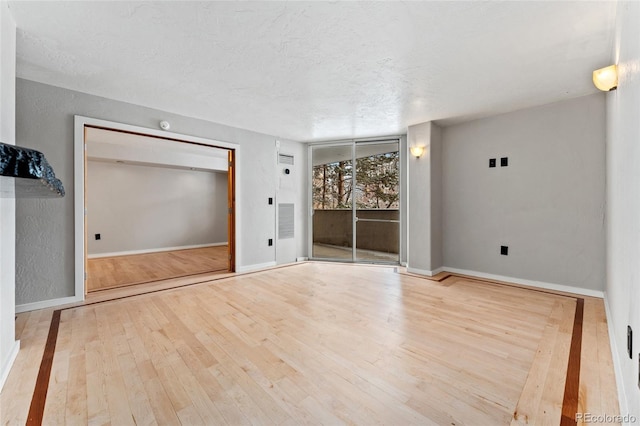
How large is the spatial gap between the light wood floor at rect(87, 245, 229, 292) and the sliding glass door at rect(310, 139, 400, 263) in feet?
7.33

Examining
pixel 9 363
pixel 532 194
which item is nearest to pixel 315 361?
pixel 9 363

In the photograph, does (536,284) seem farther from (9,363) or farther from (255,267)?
(9,363)

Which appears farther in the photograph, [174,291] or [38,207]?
[174,291]

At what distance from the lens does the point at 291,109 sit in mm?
3586

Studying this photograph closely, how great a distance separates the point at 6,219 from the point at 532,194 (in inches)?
213

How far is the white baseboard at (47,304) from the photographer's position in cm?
271

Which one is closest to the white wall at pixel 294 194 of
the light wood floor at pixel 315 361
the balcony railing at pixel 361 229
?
the balcony railing at pixel 361 229

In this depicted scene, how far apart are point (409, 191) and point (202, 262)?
4239 mm

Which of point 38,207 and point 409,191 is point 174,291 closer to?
point 38,207

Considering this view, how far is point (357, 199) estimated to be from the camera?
526 cm

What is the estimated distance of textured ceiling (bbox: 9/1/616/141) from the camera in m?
1.79

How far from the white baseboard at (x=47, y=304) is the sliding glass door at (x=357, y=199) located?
3.67 meters

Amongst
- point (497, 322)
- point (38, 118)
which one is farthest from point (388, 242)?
point (38, 118)

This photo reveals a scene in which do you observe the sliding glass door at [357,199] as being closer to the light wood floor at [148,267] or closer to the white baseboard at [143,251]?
the light wood floor at [148,267]
